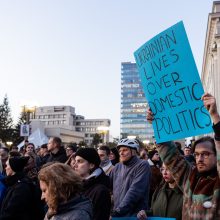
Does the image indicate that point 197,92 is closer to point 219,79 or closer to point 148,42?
point 148,42

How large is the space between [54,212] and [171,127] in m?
1.43

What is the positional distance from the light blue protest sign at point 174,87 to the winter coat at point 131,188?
1.31 meters

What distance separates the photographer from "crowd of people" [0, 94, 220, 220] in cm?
319

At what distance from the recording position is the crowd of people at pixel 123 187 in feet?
10.5

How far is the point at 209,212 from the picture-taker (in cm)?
306

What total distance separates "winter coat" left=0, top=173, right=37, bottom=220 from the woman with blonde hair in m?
1.20

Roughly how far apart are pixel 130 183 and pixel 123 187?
117mm

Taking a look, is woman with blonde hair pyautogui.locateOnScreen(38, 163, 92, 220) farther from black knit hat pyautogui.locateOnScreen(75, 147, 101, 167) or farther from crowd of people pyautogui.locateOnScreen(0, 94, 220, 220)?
black knit hat pyautogui.locateOnScreen(75, 147, 101, 167)

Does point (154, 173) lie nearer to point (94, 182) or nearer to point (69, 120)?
point (94, 182)

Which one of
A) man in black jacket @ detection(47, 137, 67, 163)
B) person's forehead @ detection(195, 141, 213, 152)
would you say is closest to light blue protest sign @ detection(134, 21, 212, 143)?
person's forehead @ detection(195, 141, 213, 152)

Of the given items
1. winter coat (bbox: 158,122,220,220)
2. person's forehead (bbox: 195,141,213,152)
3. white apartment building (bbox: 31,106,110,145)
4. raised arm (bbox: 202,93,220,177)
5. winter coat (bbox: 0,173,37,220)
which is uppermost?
white apartment building (bbox: 31,106,110,145)

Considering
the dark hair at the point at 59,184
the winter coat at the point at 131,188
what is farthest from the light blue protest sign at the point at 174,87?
the winter coat at the point at 131,188

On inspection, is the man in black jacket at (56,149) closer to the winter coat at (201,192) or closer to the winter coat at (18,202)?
the winter coat at (18,202)

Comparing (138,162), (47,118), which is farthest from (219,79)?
(47,118)
